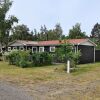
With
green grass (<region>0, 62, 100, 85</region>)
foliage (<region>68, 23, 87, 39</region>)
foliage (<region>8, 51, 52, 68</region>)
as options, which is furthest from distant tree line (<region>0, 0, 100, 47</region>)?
green grass (<region>0, 62, 100, 85</region>)

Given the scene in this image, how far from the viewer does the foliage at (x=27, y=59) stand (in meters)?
28.9

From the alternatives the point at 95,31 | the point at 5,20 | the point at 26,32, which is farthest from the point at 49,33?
the point at 5,20

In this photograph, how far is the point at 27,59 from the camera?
29.3 meters

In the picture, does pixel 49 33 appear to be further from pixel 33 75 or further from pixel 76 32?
pixel 33 75

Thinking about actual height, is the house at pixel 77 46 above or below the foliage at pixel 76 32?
below

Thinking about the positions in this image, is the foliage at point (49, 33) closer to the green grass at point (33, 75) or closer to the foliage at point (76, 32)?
the foliage at point (76, 32)

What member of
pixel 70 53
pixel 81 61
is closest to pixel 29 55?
pixel 70 53

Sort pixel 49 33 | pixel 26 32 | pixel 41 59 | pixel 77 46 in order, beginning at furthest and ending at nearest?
pixel 49 33
pixel 26 32
pixel 77 46
pixel 41 59

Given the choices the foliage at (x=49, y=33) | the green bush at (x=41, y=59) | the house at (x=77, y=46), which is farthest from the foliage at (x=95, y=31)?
the green bush at (x=41, y=59)

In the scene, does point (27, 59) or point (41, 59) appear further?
point (41, 59)

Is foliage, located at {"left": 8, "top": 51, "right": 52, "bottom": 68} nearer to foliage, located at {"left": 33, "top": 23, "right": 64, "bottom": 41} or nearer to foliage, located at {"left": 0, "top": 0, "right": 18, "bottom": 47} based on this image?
foliage, located at {"left": 0, "top": 0, "right": 18, "bottom": 47}

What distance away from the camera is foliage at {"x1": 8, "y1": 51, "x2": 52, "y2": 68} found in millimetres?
28870

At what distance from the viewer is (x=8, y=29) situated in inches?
1661

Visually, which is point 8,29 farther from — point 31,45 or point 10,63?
point 10,63
